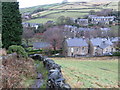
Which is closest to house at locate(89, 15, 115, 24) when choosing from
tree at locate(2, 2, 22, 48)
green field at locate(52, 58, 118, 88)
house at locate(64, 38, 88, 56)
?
house at locate(64, 38, 88, 56)

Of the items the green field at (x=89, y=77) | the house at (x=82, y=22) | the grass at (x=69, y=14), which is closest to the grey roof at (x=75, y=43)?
the green field at (x=89, y=77)

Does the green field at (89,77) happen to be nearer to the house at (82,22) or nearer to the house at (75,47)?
the house at (75,47)

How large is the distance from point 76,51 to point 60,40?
751 cm

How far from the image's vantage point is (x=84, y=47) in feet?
134

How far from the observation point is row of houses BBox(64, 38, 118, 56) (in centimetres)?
3966

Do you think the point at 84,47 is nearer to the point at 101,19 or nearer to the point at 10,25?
the point at 10,25

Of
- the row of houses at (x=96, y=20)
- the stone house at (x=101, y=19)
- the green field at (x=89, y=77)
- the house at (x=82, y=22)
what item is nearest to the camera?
the green field at (x=89, y=77)

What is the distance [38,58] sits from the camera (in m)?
18.5

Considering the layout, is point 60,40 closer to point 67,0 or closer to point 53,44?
point 53,44

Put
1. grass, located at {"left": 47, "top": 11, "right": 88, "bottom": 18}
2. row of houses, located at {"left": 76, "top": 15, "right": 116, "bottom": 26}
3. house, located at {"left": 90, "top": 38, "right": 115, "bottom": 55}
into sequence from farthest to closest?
1. grass, located at {"left": 47, "top": 11, "right": 88, "bottom": 18}
2. row of houses, located at {"left": 76, "top": 15, "right": 116, "bottom": 26}
3. house, located at {"left": 90, "top": 38, "right": 115, "bottom": 55}

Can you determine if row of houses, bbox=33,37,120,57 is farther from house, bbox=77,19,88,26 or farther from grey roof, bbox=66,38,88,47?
house, bbox=77,19,88,26

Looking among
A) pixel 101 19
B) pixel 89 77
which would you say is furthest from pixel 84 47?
pixel 101 19

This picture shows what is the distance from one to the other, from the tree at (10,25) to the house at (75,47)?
18.2 metres

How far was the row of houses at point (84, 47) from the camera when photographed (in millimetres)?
39656
